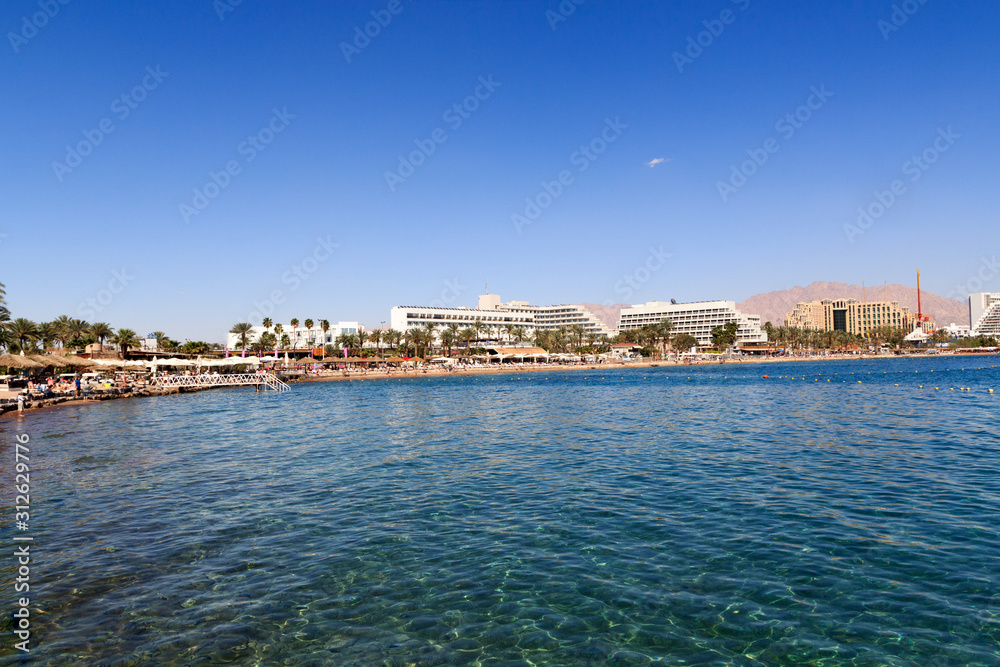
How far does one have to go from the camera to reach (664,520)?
45.1 ft

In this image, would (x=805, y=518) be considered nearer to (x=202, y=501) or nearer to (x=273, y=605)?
(x=273, y=605)

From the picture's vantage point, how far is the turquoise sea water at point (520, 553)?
817 cm

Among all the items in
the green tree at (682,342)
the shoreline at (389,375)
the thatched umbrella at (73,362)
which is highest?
the green tree at (682,342)

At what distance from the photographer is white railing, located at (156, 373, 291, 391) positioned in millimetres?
72000

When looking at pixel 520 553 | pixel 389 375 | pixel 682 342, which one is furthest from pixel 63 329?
pixel 682 342

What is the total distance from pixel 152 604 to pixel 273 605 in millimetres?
2029

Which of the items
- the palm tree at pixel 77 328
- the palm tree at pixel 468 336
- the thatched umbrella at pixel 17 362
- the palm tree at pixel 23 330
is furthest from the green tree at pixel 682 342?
the thatched umbrella at pixel 17 362

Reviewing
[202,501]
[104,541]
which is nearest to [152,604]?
[104,541]

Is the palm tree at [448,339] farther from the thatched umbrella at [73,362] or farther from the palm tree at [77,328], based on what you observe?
the thatched umbrella at [73,362]

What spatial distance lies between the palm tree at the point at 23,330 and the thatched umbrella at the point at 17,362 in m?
20.6

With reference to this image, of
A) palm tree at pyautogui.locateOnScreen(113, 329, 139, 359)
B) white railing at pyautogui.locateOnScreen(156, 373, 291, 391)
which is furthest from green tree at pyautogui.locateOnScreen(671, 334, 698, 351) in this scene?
palm tree at pyautogui.locateOnScreen(113, 329, 139, 359)

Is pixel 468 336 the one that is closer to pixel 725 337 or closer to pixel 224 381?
pixel 224 381

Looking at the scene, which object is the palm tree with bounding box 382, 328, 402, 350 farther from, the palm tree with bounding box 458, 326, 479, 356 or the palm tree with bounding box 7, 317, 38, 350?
the palm tree with bounding box 7, 317, 38, 350

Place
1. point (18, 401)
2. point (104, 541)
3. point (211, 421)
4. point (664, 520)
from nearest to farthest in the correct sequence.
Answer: point (104, 541)
point (664, 520)
point (211, 421)
point (18, 401)
